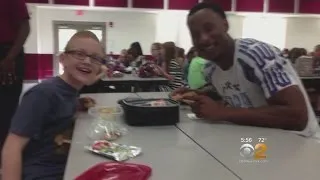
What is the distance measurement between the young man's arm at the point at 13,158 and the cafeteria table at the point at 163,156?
0.65 ft

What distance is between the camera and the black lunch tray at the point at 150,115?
1609 millimetres

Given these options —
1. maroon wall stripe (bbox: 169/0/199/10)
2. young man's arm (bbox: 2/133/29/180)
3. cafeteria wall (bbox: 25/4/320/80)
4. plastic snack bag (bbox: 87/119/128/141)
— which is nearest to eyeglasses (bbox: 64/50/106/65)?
plastic snack bag (bbox: 87/119/128/141)

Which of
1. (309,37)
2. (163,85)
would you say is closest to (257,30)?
(309,37)

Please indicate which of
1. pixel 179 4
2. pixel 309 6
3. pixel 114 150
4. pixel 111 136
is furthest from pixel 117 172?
pixel 309 6

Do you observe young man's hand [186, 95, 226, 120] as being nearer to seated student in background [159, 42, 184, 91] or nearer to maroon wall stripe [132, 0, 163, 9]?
seated student in background [159, 42, 184, 91]

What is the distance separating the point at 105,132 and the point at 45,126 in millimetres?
254

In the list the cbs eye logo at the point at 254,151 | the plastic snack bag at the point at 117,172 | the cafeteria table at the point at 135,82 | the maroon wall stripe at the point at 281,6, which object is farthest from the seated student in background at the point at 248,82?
the maroon wall stripe at the point at 281,6

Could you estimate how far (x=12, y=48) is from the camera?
2.21 m

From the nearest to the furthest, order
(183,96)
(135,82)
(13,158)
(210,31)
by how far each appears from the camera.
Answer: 1. (13,158)
2. (210,31)
3. (183,96)
4. (135,82)

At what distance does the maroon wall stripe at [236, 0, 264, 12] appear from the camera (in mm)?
9188

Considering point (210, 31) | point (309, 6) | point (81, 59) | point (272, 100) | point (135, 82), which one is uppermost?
point (309, 6)

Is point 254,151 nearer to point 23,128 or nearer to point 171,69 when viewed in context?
point 23,128

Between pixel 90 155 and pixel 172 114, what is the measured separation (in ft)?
1.85

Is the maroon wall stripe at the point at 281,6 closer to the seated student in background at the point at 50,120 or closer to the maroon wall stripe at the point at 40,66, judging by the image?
the maroon wall stripe at the point at 40,66
